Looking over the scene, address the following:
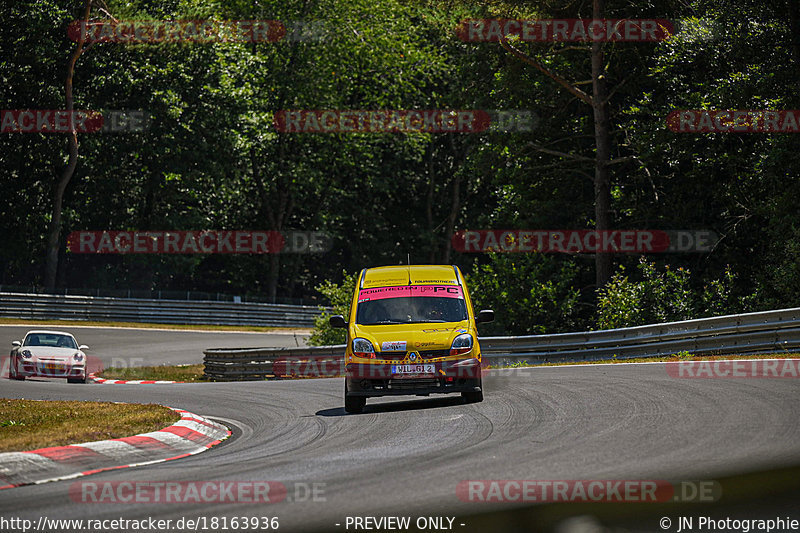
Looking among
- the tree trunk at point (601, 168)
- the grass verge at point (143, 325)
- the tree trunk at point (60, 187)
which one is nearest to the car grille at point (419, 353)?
the tree trunk at point (601, 168)

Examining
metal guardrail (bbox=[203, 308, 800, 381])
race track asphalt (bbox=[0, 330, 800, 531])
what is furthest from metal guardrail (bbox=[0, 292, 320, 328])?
race track asphalt (bbox=[0, 330, 800, 531])

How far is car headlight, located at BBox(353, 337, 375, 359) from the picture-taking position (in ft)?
42.7

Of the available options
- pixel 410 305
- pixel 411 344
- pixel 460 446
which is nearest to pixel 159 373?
pixel 410 305

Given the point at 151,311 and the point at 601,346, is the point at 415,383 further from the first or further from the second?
the point at 151,311

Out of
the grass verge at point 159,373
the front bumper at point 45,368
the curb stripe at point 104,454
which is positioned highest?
the front bumper at point 45,368

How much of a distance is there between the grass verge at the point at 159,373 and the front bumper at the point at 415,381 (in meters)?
14.5

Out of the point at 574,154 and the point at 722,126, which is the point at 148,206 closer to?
the point at 574,154

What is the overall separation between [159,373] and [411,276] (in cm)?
1643

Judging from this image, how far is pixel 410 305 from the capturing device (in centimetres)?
1402

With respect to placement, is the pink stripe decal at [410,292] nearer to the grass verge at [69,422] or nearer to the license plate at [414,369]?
the license plate at [414,369]

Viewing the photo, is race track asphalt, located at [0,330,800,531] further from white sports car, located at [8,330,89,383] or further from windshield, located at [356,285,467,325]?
white sports car, located at [8,330,89,383]

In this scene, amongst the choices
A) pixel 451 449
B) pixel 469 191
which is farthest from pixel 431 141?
pixel 451 449

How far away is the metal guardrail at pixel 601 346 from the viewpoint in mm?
17969

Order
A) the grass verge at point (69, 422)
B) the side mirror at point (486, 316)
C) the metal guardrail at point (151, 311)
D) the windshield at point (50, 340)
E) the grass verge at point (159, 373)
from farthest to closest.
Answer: the metal guardrail at point (151, 311) < the grass verge at point (159, 373) < the windshield at point (50, 340) < the side mirror at point (486, 316) < the grass verge at point (69, 422)
